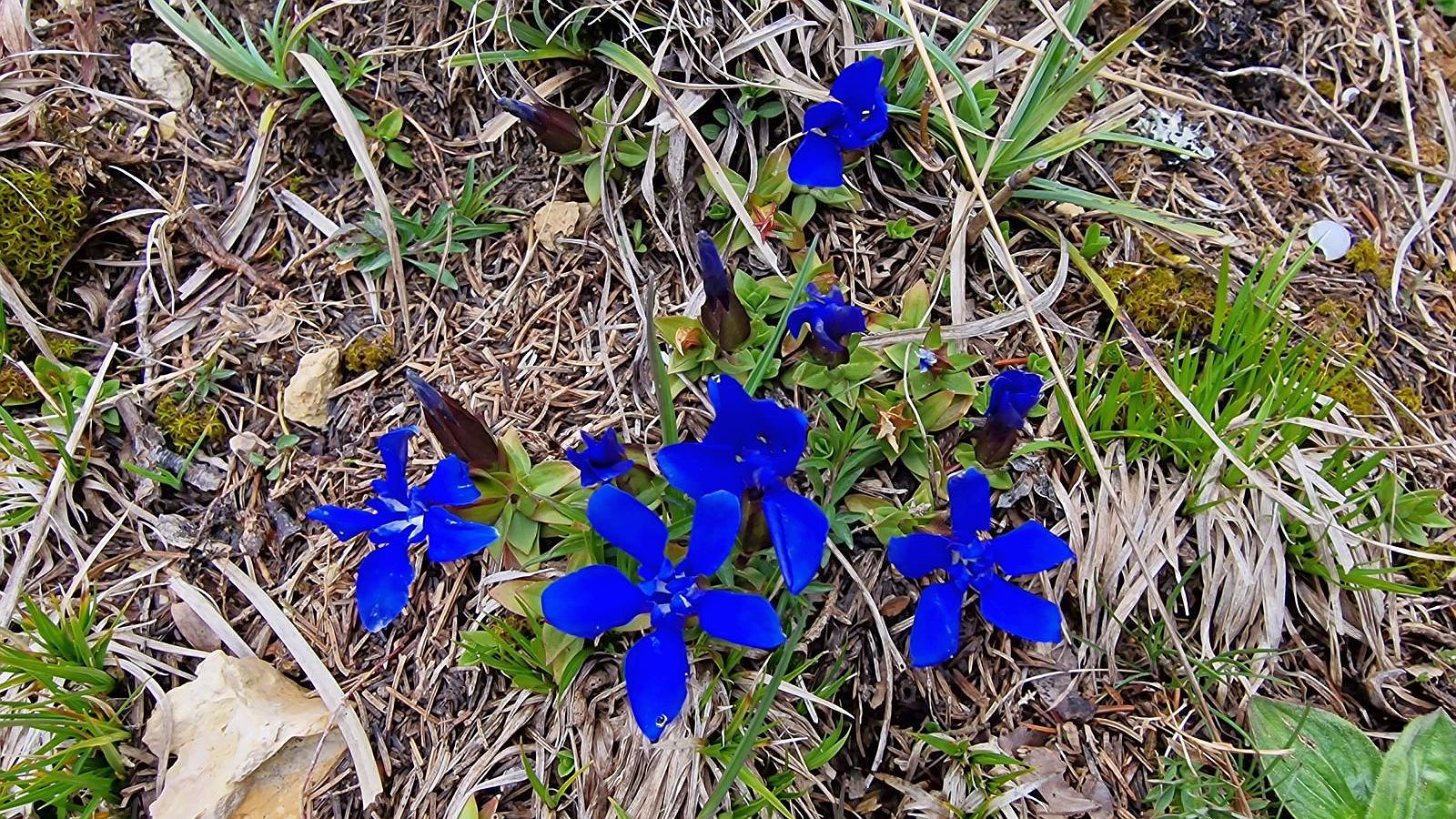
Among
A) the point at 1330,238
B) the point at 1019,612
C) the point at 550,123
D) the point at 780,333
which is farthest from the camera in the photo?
the point at 1330,238

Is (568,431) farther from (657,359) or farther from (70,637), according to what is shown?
(70,637)

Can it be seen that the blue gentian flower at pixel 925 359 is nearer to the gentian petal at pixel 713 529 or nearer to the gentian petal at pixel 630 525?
the gentian petal at pixel 713 529

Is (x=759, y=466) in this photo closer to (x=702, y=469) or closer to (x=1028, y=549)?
(x=702, y=469)

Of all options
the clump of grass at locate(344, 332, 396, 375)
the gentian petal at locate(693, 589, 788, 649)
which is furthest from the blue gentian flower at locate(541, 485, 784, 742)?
the clump of grass at locate(344, 332, 396, 375)

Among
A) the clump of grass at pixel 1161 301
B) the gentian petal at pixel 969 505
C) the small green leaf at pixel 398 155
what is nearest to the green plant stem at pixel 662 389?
the gentian petal at pixel 969 505

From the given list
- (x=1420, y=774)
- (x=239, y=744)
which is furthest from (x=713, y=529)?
(x=1420, y=774)

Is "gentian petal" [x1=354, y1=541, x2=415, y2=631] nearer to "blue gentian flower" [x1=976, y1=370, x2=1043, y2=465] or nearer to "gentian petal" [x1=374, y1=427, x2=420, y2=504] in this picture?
"gentian petal" [x1=374, y1=427, x2=420, y2=504]
